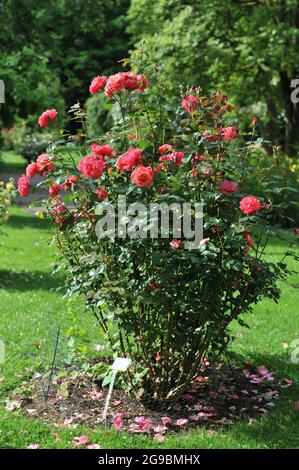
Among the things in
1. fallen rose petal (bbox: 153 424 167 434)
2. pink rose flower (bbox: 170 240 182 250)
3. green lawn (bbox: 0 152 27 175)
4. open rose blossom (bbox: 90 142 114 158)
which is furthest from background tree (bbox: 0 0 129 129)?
fallen rose petal (bbox: 153 424 167 434)

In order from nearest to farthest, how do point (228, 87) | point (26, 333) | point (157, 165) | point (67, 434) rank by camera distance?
1. point (67, 434)
2. point (157, 165)
3. point (26, 333)
4. point (228, 87)

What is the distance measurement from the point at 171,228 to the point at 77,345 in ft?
6.15

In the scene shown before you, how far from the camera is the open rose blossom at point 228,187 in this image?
4.01 metres

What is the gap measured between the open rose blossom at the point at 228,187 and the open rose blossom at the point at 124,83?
28.9 inches

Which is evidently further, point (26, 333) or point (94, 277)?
point (26, 333)

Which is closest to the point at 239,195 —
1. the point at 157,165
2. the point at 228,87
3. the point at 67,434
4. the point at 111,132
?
the point at 157,165

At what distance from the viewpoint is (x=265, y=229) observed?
409 centimetres

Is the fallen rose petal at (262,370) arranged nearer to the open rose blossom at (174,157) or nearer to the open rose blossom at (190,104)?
the open rose blossom at (174,157)

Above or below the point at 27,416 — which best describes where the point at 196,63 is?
above

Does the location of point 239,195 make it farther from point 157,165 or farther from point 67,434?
point 67,434

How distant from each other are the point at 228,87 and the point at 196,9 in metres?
1.99

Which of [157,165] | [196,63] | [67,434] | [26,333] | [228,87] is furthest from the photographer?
[228,87]

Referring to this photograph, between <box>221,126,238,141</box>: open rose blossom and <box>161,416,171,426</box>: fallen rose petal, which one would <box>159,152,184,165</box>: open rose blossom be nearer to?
<box>221,126,238,141</box>: open rose blossom

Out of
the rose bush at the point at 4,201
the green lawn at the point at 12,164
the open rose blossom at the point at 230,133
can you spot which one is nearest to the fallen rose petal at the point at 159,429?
the open rose blossom at the point at 230,133
